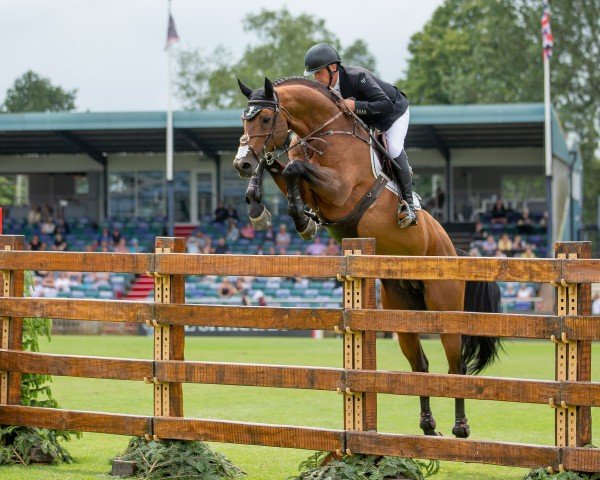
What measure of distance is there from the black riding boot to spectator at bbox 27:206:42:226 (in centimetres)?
2943

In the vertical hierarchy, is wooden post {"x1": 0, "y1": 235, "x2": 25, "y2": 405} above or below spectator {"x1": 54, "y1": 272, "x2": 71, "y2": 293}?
above

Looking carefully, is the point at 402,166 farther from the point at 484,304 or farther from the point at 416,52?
the point at 416,52

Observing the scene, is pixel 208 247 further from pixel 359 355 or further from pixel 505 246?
pixel 359 355

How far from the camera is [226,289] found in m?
26.9

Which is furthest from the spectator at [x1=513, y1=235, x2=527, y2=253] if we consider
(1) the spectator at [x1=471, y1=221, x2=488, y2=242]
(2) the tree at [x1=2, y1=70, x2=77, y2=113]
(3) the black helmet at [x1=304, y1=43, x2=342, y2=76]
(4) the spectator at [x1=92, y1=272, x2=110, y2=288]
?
(2) the tree at [x1=2, y1=70, x2=77, y2=113]

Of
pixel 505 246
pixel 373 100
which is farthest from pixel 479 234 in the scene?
pixel 373 100

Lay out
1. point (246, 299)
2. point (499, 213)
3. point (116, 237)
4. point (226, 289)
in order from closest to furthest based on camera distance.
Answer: point (246, 299)
point (226, 289)
point (116, 237)
point (499, 213)

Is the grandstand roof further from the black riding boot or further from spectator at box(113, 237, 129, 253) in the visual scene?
the black riding boot

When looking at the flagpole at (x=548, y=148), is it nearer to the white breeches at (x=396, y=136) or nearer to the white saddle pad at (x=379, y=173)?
the white breeches at (x=396, y=136)

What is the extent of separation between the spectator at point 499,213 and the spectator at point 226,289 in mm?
10257

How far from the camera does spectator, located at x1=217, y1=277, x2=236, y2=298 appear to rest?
26875mm

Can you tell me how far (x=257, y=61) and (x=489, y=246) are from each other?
142ft

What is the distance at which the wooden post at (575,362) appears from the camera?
5.57 m

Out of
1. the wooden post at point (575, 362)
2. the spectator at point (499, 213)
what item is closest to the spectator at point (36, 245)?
the spectator at point (499, 213)
